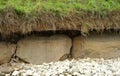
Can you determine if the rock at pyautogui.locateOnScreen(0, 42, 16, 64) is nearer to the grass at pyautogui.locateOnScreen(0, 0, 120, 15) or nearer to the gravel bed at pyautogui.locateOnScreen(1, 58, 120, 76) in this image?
the gravel bed at pyautogui.locateOnScreen(1, 58, 120, 76)

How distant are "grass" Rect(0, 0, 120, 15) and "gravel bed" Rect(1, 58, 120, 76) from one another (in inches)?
19.4

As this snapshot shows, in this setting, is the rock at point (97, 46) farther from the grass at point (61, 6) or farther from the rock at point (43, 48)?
the grass at point (61, 6)

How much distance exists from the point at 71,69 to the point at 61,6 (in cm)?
63

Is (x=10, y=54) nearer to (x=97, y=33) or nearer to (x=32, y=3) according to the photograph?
(x=32, y=3)

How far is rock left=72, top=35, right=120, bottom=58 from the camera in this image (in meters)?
3.27

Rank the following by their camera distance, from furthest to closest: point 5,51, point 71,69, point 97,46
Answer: point 97,46 → point 5,51 → point 71,69

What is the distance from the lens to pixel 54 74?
291 cm

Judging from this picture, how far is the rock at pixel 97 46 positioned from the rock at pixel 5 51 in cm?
62

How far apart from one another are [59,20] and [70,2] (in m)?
0.30

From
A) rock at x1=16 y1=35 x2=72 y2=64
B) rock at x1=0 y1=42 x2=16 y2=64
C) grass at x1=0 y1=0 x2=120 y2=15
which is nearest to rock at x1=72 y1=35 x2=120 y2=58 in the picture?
rock at x1=16 y1=35 x2=72 y2=64

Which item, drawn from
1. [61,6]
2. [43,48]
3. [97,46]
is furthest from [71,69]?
[61,6]

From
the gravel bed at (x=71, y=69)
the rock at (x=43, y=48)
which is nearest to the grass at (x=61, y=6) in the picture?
the rock at (x=43, y=48)

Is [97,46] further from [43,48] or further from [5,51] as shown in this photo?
[5,51]

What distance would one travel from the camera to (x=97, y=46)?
3.31 meters
